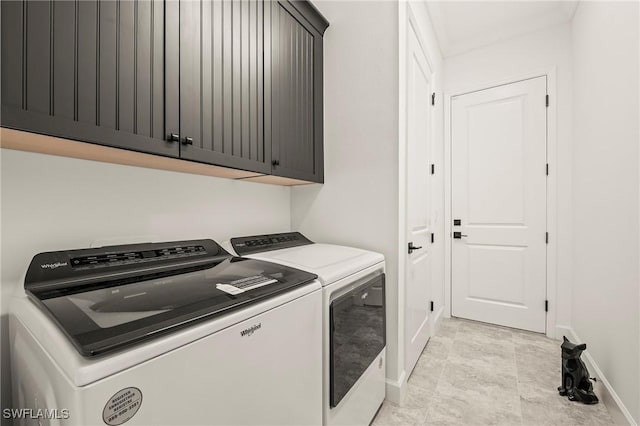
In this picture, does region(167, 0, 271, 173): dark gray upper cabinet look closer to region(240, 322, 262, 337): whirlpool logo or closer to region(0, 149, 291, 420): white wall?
region(0, 149, 291, 420): white wall

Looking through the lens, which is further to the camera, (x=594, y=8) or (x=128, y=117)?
(x=594, y=8)

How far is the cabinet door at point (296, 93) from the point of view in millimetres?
1568

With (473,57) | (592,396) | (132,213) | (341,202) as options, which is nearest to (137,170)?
(132,213)

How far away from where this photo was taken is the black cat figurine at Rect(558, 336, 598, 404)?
67.9 inches

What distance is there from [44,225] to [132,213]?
0.29 metres

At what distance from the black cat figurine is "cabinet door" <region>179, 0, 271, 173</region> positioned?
7.08ft

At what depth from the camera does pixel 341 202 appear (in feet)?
6.22

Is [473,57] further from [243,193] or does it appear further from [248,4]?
[243,193]

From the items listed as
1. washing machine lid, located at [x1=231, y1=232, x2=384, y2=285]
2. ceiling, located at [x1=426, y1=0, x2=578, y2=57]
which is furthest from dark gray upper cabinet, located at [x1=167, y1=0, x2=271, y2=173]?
ceiling, located at [x1=426, y1=0, x2=578, y2=57]

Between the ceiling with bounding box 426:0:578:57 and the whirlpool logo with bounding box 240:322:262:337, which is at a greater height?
the ceiling with bounding box 426:0:578:57

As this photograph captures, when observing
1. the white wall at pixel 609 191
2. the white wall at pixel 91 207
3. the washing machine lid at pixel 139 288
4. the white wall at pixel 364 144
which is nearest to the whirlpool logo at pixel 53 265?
the washing machine lid at pixel 139 288

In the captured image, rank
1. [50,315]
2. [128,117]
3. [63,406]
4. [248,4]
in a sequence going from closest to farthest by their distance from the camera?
[63,406] → [50,315] → [128,117] → [248,4]

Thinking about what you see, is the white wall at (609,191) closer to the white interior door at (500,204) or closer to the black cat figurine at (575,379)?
the black cat figurine at (575,379)

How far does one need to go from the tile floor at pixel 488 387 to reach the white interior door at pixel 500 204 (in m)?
0.38
